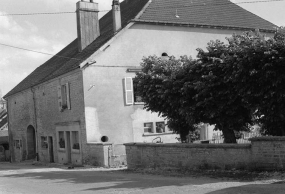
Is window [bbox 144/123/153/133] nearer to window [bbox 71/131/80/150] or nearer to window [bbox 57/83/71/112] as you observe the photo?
window [bbox 71/131/80/150]

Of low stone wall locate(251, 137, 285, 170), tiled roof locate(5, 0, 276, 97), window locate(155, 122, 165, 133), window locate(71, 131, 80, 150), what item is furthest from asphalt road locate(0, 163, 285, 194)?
tiled roof locate(5, 0, 276, 97)

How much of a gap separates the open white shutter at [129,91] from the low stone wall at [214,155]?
5716 millimetres

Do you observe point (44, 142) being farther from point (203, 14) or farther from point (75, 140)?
point (203, 14)

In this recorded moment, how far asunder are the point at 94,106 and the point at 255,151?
11.8m

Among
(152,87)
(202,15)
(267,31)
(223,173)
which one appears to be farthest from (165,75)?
(267,31)

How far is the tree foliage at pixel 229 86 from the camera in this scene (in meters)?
12.6

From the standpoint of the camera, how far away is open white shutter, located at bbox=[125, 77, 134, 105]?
23.2m

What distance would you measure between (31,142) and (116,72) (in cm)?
1321

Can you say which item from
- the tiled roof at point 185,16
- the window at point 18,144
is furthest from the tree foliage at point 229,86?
the window at point 18,144

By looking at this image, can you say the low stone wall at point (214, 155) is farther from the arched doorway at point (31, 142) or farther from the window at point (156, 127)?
the arched doorway at point (31, 142)

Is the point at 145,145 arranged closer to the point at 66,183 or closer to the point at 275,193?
the point at 66,183

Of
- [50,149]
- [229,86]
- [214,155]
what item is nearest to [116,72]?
[50,149]

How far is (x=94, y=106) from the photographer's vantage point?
22.6m

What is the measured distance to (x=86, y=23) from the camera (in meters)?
26.6
